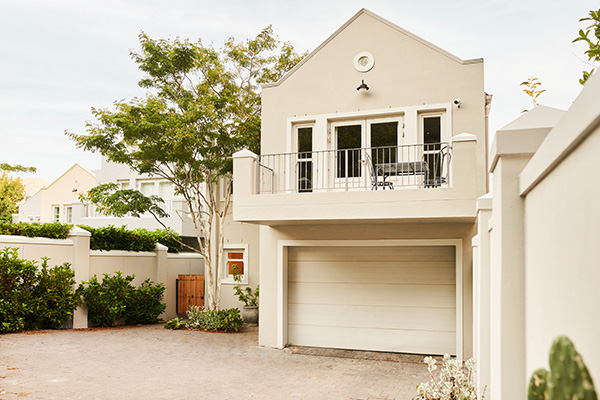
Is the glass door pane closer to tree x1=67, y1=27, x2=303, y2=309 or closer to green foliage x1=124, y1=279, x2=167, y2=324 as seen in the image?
tree x1=67, y1=27, x2=303, y2=309

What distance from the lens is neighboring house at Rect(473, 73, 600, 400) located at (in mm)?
1675

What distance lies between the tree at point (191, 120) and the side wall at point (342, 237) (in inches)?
139

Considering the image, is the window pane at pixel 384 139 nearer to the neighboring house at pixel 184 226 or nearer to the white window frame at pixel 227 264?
the neighboring house at pixel 184 226

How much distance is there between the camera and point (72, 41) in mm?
18219

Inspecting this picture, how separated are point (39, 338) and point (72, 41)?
11642 mm

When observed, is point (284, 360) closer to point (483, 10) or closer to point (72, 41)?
point (483, 10)

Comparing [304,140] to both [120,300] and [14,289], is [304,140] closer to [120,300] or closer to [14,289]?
[120,300]

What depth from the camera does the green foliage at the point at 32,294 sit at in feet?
38.2

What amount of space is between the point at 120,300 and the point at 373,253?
24.8ft

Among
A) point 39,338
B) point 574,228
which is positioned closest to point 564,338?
point 574,228

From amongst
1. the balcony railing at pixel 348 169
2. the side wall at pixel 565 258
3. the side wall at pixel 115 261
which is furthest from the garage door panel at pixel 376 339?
the side wall at pixel 565 258

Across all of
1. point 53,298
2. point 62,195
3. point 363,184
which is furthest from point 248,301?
point 62,195

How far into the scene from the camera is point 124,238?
15102 mm

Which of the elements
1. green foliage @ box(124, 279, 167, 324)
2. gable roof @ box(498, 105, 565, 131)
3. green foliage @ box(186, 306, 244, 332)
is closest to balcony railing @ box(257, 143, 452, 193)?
green foliage @ box(186, 306, 244, 332)
